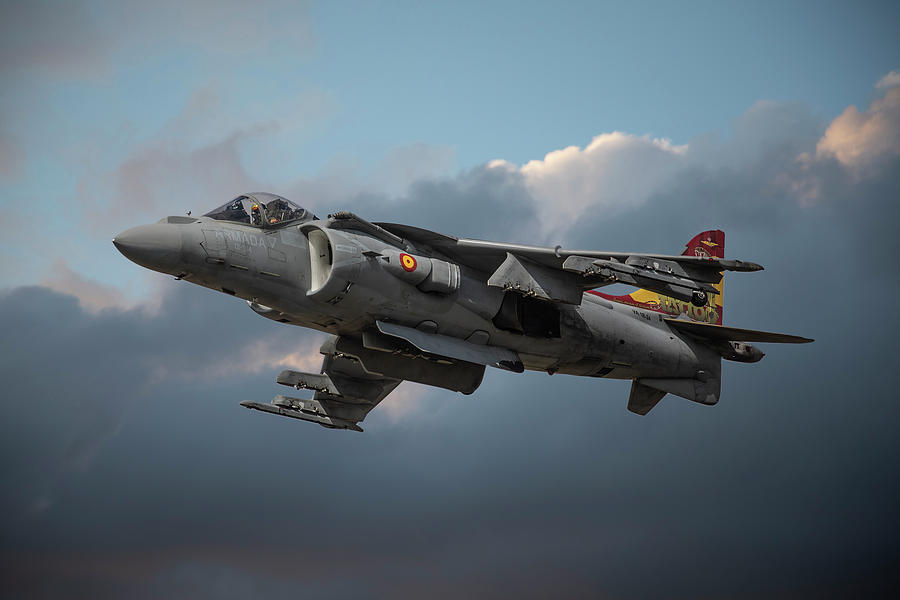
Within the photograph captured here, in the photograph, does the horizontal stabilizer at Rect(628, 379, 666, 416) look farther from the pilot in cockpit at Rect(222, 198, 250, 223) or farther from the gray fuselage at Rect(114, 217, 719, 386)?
the pilot in cockpit at Rect(222, 198, 250, 223)

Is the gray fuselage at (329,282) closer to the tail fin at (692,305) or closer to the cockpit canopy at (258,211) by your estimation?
the cockpit canopy at (258,211)

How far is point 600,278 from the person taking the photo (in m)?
20.1

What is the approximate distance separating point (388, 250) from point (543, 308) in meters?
4.01

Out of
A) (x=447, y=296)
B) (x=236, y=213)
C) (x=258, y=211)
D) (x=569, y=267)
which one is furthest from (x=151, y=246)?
(x=569, y=267)

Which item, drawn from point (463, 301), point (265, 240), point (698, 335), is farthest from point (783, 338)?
point (265, 240)

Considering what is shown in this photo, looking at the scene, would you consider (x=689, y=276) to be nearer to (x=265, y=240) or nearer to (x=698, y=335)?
(x=698, y=335)

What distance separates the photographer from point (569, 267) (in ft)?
64.8

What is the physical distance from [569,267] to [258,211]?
630 centimetres

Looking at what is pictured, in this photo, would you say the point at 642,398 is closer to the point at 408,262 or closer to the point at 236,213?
the point at 408,262

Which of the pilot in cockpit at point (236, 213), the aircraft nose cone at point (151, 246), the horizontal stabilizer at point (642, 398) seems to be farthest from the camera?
the horizontal stabilizer at point (642, 398)

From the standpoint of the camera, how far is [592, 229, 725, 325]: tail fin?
23.8m

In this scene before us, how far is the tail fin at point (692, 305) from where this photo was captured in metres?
23.8

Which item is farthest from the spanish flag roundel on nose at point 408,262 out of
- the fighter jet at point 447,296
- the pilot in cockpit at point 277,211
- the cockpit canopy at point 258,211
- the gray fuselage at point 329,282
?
the pilot in cockpit at point 277,211

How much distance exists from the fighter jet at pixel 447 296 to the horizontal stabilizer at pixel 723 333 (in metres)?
0.04
